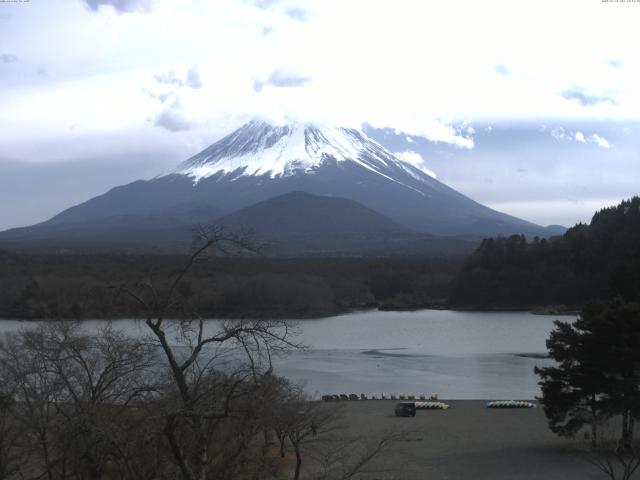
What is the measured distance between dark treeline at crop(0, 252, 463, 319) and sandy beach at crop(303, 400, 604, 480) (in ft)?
56.3

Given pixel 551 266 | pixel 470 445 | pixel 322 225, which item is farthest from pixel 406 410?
pixel 322 225

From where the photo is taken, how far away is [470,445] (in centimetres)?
1364

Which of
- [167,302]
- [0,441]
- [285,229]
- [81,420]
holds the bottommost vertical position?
[0,441]

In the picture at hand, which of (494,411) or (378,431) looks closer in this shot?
(378,431)

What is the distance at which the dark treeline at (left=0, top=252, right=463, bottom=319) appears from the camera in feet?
130

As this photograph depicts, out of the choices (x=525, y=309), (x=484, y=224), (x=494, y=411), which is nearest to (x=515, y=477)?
(x=494, y=411)

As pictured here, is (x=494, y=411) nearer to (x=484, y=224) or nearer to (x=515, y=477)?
(x=515, y=477)

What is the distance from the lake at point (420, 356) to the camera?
2155cm

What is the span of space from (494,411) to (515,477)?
594 cm

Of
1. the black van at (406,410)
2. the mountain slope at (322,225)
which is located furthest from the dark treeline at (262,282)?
the mountain slope at (322,225)

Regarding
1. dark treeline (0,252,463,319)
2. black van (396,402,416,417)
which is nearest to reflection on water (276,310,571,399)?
black van (396,402,416,417)

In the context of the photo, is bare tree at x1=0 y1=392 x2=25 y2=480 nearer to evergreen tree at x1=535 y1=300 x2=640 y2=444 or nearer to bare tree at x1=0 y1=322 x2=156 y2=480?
bare tree at x1=0 y1=322 x2=156 y2=480

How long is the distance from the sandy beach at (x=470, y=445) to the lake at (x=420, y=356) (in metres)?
2.34

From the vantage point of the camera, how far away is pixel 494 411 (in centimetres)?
1703
